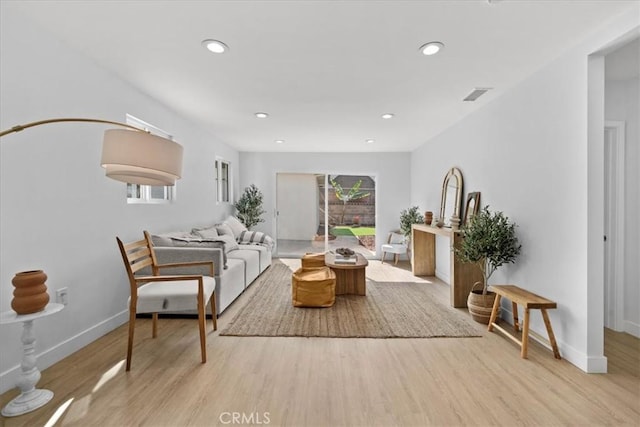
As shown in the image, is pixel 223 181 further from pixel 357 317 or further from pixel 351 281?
pixel 357 317

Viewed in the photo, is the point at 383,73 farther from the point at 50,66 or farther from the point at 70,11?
the point at 50,66

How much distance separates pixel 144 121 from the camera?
10.7ft

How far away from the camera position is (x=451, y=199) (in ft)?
14.3

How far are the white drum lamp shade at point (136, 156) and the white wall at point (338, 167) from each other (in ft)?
16.4

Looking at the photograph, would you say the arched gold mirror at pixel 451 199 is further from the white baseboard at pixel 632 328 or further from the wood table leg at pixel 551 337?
the white baseboard at pixel 632 328

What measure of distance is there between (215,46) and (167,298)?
6.48 ft

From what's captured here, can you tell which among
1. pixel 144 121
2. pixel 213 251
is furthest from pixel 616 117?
pixel 144 121

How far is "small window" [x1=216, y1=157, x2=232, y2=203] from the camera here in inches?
222

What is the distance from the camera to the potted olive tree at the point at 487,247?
9.22 ft

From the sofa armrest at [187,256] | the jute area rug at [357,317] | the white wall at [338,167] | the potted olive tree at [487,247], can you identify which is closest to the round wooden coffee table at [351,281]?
the jute area rug at [357,317]

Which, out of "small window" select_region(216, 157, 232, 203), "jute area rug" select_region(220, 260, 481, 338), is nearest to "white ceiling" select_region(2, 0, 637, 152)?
"small window" select_region(216, 157, 232, 203)

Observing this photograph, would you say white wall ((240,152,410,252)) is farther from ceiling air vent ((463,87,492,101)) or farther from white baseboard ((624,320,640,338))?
white baseboard ((624,320,640,338))

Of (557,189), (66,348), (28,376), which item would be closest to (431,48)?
(557,189)

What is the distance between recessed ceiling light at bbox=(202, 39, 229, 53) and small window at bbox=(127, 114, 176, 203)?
54.1 inches
